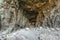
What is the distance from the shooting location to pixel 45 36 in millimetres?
1614

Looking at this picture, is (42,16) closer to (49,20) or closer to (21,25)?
(49,20)

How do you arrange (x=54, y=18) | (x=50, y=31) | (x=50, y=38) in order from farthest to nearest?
(x=54, y=18) → (x=50, y=31) → (x=50, y=38)

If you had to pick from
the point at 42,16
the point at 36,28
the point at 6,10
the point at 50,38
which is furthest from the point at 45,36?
the point at 6,10

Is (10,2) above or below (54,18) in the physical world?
above

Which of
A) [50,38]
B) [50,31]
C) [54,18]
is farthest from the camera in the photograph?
[54,18]

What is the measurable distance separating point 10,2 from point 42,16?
43 cm

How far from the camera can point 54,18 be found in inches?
71.3

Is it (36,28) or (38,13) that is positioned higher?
(38,13)

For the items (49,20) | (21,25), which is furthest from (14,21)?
(49,20)

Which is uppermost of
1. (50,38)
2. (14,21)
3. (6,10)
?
(6,10)

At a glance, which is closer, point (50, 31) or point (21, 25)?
point (50, 31)

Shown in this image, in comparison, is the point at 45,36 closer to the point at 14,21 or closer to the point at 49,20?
the point at 49,20

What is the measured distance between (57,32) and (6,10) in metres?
0.67

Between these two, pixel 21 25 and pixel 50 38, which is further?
pixel 21 25
